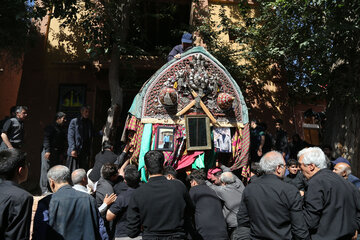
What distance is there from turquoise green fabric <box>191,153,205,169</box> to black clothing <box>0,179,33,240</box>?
10.7ft

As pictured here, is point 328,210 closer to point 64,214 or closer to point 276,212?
point 276,212

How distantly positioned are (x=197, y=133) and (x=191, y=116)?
1.11 ft

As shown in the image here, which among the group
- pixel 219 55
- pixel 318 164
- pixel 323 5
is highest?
pixel 323 5

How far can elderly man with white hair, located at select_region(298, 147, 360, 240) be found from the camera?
267 centimetres

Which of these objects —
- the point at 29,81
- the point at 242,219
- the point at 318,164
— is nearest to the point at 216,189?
the point at 242,219

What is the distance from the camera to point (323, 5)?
21.9 feet

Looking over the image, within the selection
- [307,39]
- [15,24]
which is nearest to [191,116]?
[307,39]

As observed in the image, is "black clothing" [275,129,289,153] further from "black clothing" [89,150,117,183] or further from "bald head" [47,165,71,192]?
"bald head" [47,165,71,192]

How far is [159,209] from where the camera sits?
2641 mm

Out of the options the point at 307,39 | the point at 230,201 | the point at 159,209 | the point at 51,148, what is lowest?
the point at 230,201

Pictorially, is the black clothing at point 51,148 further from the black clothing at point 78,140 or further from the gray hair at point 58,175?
the gray hair at point 58,175

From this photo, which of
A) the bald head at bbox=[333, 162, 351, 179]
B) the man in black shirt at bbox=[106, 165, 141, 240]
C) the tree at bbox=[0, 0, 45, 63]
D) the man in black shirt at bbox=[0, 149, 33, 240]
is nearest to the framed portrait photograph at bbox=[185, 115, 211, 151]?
the man in black shirt at bbox=[106, 165, 141, 240]

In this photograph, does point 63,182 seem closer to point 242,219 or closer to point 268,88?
point 242,219

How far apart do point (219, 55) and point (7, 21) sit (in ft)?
18.9
